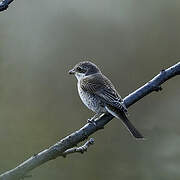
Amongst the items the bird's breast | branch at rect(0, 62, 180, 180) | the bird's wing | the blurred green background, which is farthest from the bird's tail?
the blurred green background

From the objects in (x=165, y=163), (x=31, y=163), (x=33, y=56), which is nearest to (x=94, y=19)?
(x=33, y=56)

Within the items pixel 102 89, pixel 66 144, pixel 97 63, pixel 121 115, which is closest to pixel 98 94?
pixel 102 89

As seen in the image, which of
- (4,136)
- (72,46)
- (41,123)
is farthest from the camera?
(72,46)

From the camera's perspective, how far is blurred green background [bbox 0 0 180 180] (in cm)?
604

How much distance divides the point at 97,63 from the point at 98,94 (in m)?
2.86

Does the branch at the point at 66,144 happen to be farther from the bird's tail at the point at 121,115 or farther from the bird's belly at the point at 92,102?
the bird's belly at the point at 92,102

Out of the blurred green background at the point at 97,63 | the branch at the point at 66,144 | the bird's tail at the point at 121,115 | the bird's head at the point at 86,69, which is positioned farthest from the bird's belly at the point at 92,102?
the branch at the point at 66,144

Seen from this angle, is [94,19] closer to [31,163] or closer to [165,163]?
[165,163]

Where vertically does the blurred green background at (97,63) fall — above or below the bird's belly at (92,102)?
below

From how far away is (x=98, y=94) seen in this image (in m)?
4.52

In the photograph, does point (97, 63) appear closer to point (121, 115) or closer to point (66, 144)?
point (121, 115)

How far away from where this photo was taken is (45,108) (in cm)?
707

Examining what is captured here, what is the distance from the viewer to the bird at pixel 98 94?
13.1ft

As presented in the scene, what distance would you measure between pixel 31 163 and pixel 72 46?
5555 mm
